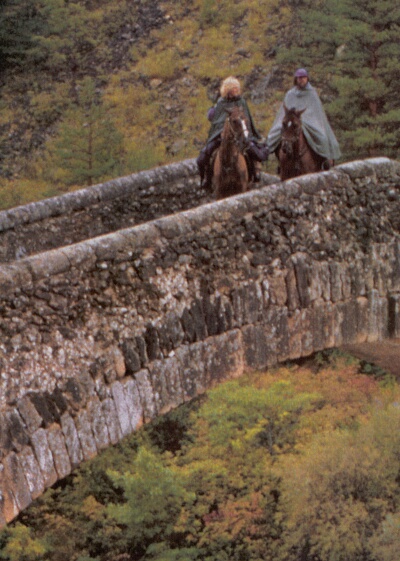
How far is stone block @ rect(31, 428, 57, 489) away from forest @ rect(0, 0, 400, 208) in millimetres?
20414

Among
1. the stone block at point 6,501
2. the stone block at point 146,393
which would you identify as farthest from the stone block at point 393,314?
the stone block at point 6,501

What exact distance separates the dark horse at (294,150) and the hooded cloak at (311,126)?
0.10 metres

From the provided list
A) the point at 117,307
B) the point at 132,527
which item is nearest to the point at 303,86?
the point at 117,307

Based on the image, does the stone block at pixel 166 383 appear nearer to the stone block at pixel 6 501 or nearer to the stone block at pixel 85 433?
the stone block at pixel 85 433

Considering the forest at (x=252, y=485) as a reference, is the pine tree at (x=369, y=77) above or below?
above

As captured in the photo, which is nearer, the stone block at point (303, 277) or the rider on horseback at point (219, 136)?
the stone block at point (303, 277)

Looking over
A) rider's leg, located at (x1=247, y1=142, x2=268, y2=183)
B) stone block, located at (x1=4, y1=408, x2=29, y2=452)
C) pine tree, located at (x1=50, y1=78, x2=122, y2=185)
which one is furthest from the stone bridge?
pine tree, located at (x1=50, y1=78, x2=122, y2=185)

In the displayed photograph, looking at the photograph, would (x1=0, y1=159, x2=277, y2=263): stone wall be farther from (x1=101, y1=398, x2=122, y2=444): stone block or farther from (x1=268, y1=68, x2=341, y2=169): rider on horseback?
(x1=101, y1=398, x2=122, y2=444): stone block

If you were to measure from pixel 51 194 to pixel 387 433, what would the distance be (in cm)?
1105

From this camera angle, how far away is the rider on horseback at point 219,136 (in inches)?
437

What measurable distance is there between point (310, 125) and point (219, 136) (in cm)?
107

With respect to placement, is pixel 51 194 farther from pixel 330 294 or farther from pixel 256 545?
pixel 330 294

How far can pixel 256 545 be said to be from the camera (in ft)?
83.0

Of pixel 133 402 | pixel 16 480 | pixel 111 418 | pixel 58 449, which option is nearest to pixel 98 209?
pixel 133 402
